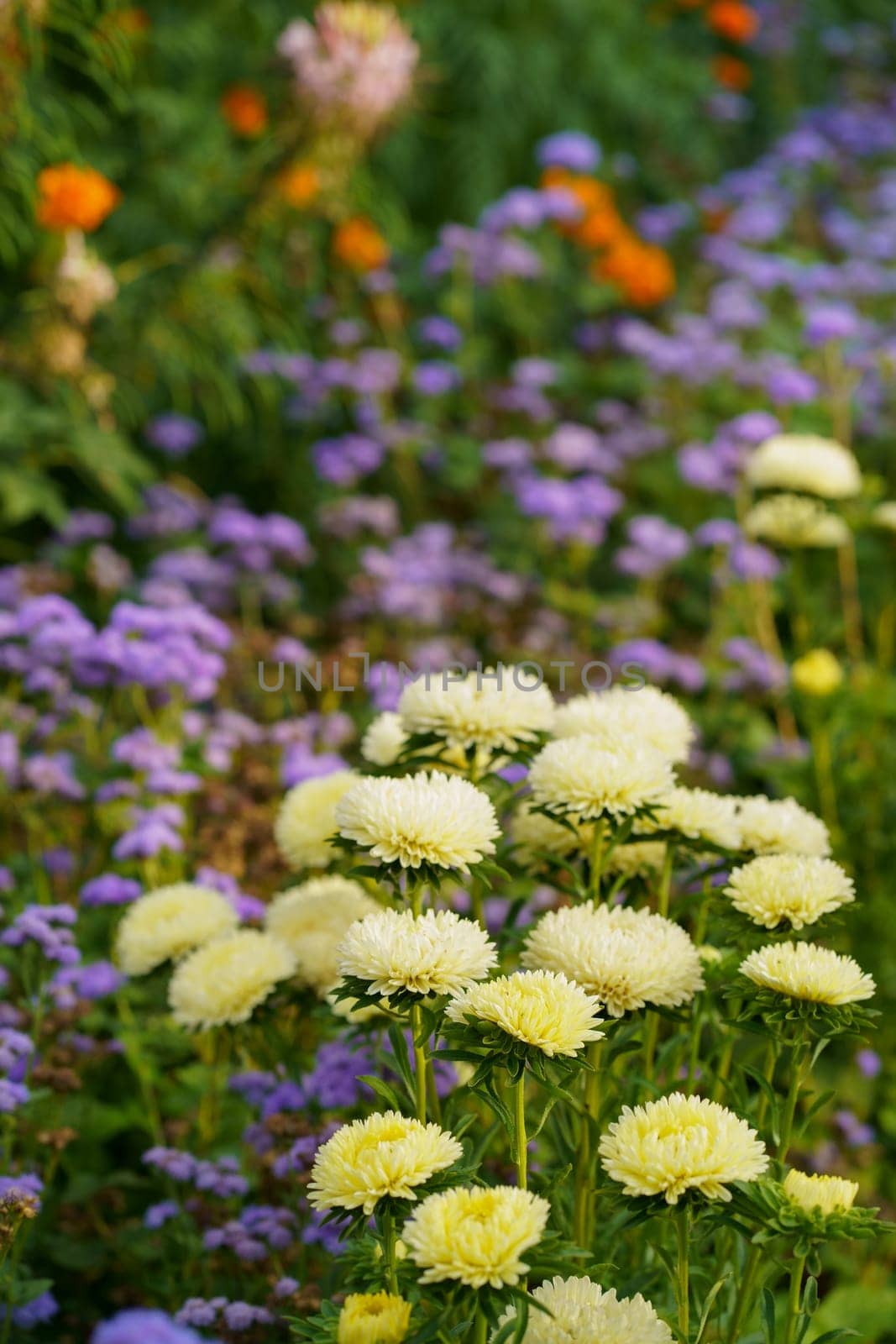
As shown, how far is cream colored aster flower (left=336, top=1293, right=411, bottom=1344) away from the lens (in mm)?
1125

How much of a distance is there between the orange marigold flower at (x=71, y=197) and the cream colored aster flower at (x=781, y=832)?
260 centimetres

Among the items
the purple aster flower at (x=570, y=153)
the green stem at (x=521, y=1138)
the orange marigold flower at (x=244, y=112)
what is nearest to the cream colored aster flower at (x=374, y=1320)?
the green stem at (x=521, y=1138)

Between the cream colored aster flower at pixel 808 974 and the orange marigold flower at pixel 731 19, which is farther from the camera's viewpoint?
the orange marigold flower at pixel 731 19

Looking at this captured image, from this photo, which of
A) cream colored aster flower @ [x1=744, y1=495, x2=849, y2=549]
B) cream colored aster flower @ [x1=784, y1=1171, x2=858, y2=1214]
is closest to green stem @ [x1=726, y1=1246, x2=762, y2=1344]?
cream colored aster flower @ [x1=784, y1=1171, x2=858, y2=1214]

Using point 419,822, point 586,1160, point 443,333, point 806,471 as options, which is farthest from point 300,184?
point 586,1160

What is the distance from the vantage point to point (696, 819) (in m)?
1.60

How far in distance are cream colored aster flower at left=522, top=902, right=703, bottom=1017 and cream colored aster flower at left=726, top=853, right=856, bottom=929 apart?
0.08m

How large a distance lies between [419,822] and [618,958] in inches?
9.3

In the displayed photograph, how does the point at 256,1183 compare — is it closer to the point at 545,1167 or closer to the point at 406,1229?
the point at 545,1167

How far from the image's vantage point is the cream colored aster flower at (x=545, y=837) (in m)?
1.69

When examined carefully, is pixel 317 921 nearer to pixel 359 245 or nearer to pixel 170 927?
pixel 170 927

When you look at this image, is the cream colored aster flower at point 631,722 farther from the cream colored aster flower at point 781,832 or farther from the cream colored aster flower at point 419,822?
the cream colored aster flower at point 419,822

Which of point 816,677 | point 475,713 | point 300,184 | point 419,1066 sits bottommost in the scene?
point 419,1066

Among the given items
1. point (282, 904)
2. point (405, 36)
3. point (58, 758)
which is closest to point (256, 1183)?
point (282, 904)
